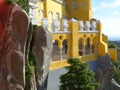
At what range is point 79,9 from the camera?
1961 inches

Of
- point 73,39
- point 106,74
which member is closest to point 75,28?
point 73,39

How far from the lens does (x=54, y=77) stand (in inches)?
1110

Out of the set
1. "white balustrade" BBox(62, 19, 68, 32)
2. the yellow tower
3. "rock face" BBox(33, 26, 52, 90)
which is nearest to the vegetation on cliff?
"white balustrade" BBox(62, 19, 68, 32)

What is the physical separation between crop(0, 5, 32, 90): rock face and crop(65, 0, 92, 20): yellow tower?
28.7 meters

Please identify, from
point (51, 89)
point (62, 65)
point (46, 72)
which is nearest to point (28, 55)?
point (46, 72)

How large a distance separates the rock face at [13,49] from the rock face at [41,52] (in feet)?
9.77

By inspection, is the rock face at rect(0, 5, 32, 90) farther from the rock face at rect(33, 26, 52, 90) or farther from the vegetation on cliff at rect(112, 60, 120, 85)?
the vegetation on cliff at rect(112, 60, 120, 85)

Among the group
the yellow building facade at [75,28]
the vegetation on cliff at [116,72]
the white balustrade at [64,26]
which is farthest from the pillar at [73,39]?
the vegetation on cliff at [116,72]

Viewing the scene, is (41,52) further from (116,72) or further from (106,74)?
(116,72)

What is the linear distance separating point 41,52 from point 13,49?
4025 millimetres

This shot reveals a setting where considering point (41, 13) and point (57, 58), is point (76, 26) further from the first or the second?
point (41, 13)

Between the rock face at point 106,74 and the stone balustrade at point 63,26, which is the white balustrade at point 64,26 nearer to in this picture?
the stone balustrade at point 63,26

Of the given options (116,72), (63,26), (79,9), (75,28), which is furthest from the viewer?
(79,9)

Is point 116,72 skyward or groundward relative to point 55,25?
groundward
